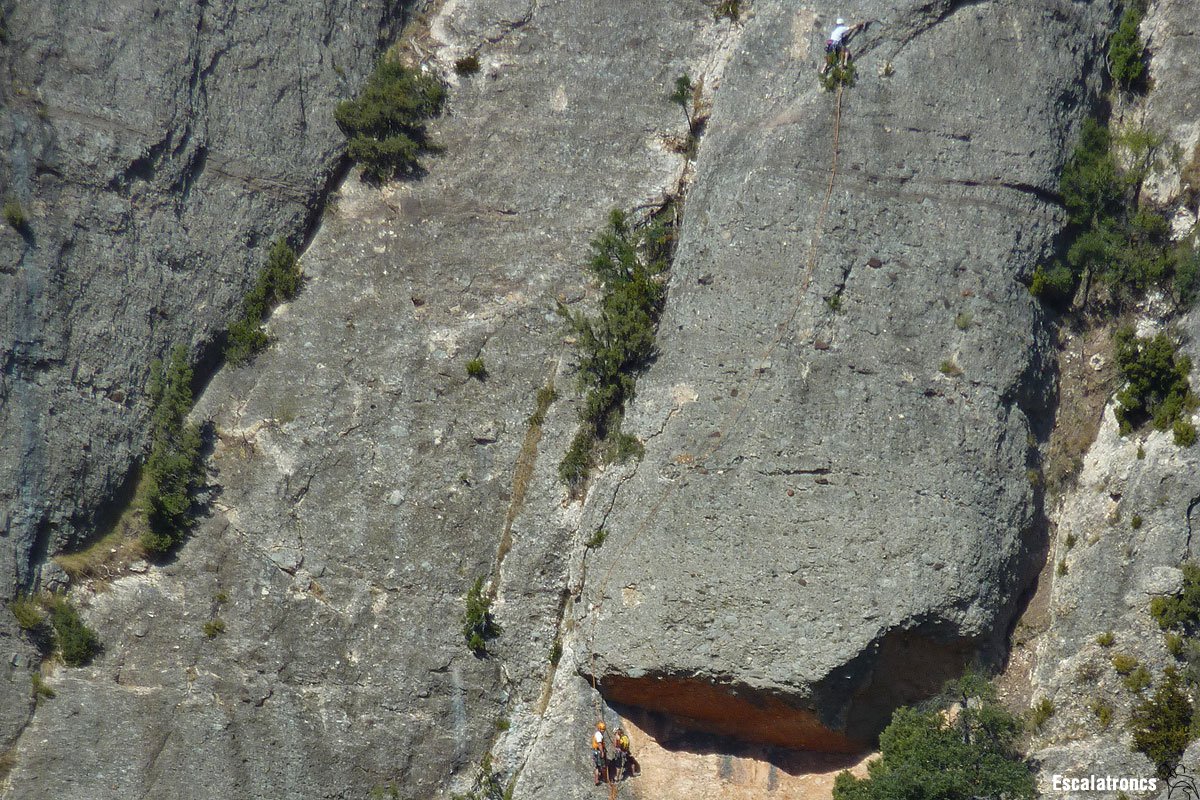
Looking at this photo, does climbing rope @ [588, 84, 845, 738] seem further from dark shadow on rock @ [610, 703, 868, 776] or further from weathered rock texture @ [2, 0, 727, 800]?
weathered rock texture @ [2, 0, 727, 800]

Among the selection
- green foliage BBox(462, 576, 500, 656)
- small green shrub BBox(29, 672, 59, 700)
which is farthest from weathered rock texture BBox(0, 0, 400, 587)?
green foliage BBox(462, 576, 500, 656)

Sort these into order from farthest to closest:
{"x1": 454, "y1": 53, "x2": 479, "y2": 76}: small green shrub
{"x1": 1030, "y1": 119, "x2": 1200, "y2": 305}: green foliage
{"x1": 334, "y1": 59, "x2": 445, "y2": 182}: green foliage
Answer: {"x1": 454, "y1": 53, "x2": 479, "y2": 76}: small green shrub < {"x1": 334, "y1": 59, "x2": 445, "y2": 182}: green foliage < {"x1": 1030, "y1": 119, "x2": 1200, "y2": 305}: green foliage

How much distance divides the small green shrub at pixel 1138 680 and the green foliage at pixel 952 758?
1.10 meters

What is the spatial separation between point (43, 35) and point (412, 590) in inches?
309

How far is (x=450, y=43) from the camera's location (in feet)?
51.1

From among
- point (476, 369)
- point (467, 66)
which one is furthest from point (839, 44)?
point (476, 369)

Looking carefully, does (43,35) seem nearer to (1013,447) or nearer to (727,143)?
(727,143)

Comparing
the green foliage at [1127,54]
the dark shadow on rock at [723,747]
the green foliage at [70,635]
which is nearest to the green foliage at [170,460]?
the green foliage at [70,635]

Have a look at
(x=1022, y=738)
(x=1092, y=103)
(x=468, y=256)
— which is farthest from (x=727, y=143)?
(x=1022, y=738)

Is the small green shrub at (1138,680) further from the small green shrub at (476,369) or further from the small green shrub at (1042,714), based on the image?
the small green shrub at (476,369)

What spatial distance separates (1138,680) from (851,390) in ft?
12.9

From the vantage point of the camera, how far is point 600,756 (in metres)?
11.9

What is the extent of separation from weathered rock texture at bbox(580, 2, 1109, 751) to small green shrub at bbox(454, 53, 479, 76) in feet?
12.1

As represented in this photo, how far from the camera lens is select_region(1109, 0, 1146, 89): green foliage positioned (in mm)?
13438
